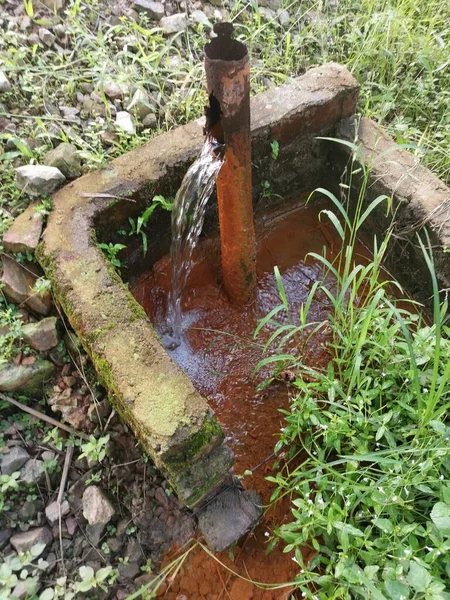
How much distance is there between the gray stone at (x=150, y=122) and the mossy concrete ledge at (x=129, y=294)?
0.28m

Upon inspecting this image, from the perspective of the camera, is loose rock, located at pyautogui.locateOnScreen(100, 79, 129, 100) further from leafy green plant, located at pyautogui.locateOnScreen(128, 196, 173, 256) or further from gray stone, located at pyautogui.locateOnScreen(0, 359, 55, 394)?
gray stone, located at pyautogui.locateOnScreen(0, 359, 55, 394)

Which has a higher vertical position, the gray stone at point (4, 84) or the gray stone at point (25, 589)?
the gray stone at point (4, 84)

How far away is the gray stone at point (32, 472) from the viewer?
5.78ft

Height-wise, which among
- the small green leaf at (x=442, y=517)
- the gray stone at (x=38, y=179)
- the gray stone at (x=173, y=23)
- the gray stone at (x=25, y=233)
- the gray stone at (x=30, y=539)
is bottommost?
the gray stone at (x=30, y=539)

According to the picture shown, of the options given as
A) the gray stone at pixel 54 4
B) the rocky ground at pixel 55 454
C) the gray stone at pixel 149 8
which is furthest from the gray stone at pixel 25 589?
the gray stone at pixel 149 8

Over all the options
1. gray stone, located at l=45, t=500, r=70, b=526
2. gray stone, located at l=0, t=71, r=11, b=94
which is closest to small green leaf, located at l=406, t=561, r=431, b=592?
gray stone, located at l=45, t=500, r=70, b=526

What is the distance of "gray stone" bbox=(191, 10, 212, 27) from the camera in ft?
9.12

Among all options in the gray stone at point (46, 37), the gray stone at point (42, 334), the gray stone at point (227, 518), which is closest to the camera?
the gray stone at point (227, 518)

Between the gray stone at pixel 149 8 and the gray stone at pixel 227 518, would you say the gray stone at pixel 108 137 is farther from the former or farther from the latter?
the gray stone at pixel 227 518

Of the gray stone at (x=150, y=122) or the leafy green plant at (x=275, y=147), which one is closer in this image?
the leafy green plant at (x=275, y=147)

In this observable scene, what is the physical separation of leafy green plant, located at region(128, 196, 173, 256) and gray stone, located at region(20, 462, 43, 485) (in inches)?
38.1

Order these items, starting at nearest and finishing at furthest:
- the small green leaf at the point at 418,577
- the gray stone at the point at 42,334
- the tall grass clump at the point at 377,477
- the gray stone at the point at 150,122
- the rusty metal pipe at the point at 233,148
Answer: the small green leaf at the point at 418,577 < the tall grass clump at the point at 377,477 < the rusty metal pipe at the point at 233,148 < the gray stone at the point at 42,334 < the gray stone at the point at 150,122

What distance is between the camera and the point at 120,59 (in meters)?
2.53

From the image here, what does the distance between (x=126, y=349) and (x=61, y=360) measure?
482 millimetres
